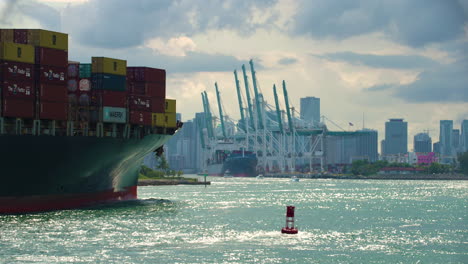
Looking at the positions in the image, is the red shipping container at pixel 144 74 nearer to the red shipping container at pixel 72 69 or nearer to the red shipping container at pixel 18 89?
the red shipping container at pixel 72 69

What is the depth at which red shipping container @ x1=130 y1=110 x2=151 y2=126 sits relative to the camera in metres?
83.9

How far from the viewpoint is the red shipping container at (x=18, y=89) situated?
69438 mm

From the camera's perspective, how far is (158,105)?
89188 mm

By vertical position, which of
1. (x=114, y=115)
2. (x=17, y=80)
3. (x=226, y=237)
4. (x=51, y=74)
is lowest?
(x=226, y=237)

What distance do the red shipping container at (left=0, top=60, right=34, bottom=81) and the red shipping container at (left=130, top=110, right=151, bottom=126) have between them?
14.9 meters

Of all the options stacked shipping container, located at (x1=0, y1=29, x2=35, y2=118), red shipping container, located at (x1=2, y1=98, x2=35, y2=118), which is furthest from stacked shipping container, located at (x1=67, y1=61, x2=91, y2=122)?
stacked shipping container, located at (x1=0, y1=29, x2=35, y2=118)

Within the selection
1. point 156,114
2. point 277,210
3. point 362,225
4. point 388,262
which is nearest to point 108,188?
point 156,114

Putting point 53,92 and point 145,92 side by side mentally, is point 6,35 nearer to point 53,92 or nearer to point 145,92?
point 53,92

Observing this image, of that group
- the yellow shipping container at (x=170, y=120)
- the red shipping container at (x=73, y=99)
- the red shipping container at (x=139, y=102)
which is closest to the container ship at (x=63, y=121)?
the red shipping container at (x=139, y=102)

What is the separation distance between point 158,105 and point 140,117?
4.38 m

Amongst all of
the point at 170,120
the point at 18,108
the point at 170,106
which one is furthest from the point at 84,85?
the point at 170,106

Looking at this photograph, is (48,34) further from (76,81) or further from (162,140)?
(162,140)

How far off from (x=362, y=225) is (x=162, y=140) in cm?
3356

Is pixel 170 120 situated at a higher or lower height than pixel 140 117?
higher
